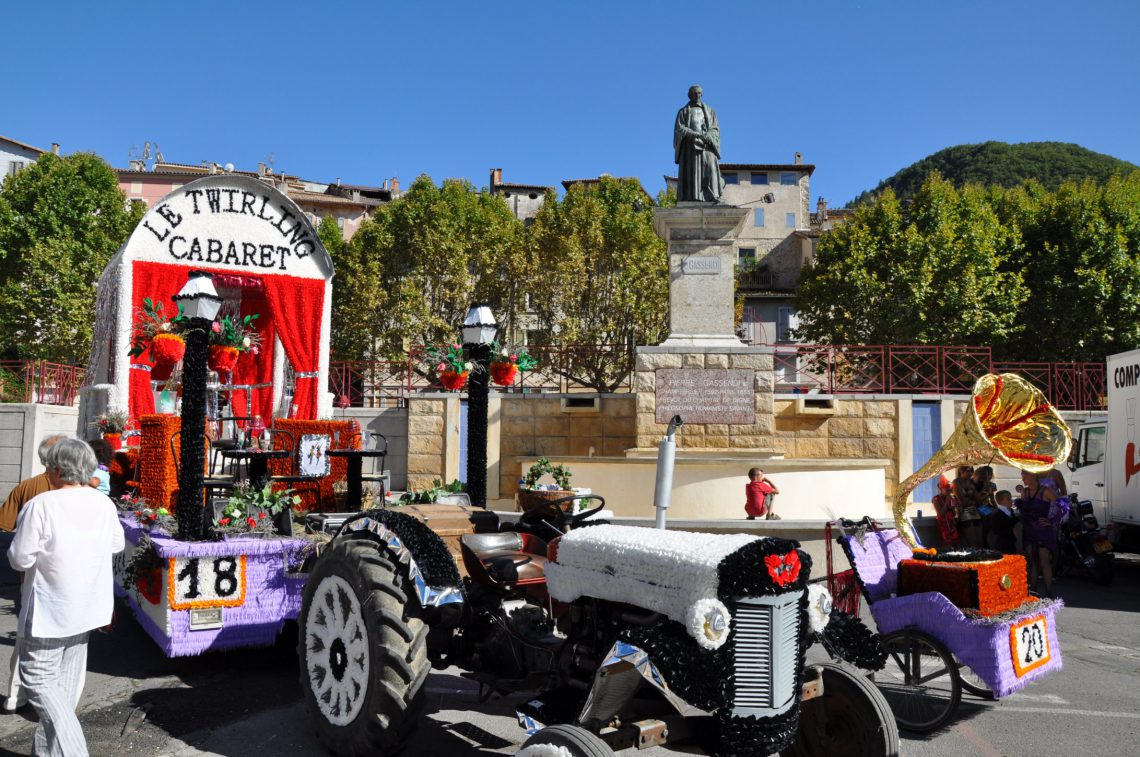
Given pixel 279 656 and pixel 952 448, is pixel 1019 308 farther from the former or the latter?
pixel 279 656

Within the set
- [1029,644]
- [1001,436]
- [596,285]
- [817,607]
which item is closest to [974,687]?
[1029,644]

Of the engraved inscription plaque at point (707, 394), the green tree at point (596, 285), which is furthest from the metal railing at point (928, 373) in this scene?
the green tree at point (596, 285)

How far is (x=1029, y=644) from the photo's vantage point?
192 inches

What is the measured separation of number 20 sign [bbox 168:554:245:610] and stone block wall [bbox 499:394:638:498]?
9.58 metres

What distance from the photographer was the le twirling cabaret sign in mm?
10578

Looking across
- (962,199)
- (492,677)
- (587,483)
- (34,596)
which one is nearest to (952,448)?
(492,677)

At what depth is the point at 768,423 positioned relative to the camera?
12.9m

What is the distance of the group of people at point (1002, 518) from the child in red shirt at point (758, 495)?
7.26 ft

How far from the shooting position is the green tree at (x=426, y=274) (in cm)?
2700

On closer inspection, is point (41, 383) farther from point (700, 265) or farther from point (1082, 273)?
point (1082, 273)

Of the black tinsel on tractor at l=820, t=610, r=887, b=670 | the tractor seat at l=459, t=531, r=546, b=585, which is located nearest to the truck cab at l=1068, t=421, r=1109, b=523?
the black tinsel on tractor at l=820, t=610, r=887, b=670

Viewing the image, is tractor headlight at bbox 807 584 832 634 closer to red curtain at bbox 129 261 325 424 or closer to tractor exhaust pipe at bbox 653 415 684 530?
tractor exhaust pipe at bbox 653 415 684 530

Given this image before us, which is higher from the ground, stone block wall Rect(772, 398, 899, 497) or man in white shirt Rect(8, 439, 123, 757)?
stone block wall Rect(772, 398, 899, 497)

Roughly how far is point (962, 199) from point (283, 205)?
80.1 feet
